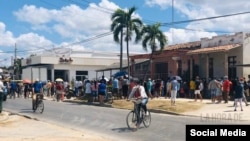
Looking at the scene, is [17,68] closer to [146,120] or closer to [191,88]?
[191,88]

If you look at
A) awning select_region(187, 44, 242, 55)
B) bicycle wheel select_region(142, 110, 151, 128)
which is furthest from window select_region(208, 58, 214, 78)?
bicycle wheel select_region(142, 110, 151, 128)

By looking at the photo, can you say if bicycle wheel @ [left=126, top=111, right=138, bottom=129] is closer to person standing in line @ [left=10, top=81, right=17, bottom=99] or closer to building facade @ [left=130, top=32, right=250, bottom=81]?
building facade @ [left=130, top=32, right=250, bottom=81]

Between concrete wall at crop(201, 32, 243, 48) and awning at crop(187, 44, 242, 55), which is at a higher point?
concrete wall at crop(201, 32, 243, 48)

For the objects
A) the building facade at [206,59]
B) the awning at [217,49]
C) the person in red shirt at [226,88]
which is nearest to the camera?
the person in red shirt at [226,88]

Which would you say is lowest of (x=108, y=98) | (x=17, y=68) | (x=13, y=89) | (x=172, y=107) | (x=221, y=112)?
(x=221, y=112)

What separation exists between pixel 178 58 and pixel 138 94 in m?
24.4

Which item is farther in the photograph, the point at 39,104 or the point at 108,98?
the point at 108,98

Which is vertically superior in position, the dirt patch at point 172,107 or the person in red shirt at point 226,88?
the person in red shirt at point 226,88

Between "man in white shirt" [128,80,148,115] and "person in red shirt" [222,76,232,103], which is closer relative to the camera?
"man in white shirt" [128,80,148,115]

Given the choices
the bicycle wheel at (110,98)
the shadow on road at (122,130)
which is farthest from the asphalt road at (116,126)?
the bicycle wheel at (110,98)

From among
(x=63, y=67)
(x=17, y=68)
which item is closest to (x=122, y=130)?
(x=63, y=67)

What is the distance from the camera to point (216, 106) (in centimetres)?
2531

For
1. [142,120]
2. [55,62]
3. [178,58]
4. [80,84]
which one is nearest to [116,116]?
[142,120]

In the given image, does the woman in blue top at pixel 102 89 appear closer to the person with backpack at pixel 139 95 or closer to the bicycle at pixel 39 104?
the bicycle at pixel 39 104
